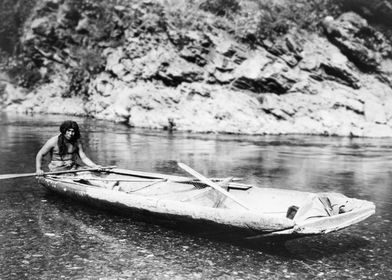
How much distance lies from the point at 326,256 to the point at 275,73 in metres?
24.1

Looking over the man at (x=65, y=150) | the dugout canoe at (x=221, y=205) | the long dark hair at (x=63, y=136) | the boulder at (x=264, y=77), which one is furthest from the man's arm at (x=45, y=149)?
the boulder at (x=264, y=77)

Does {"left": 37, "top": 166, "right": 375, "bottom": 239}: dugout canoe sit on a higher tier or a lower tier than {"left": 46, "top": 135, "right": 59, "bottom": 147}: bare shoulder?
lower

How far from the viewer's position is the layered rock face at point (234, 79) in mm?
27330

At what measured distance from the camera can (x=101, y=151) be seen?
56.4 ft

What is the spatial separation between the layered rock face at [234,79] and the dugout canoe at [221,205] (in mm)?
17342

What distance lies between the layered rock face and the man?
54.6ft

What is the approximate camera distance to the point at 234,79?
29.8m

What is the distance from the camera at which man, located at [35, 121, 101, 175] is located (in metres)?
9.08

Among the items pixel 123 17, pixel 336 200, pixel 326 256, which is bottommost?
pixel 326 256

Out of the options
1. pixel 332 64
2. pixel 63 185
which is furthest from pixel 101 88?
pixel 63 185

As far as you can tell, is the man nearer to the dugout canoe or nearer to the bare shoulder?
the bare shoulder

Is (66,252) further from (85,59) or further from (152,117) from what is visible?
(85,59)

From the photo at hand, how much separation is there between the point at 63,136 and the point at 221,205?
382 cm

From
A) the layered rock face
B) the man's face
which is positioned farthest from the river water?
the layered rock face
